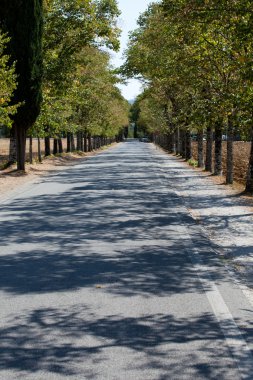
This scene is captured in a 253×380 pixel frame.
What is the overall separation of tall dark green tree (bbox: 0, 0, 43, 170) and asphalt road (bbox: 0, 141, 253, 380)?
1468 centimetres

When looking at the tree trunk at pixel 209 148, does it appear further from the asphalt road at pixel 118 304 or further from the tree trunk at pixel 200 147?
the asphalt road at pixel 118 304

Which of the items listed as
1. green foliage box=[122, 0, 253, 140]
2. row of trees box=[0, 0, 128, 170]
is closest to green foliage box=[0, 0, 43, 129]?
row of trees box=[0, 0, 128, 170]

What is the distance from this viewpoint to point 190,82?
854 inches

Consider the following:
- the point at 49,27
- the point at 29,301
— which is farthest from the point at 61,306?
the point at 49,27

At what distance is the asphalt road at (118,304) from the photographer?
4.57 m

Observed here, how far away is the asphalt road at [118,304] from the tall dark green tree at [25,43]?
14678mm

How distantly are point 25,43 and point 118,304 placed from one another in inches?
834

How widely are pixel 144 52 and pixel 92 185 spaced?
18.4 metres

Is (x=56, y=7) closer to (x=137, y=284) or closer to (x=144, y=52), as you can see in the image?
(x=144, y=52)

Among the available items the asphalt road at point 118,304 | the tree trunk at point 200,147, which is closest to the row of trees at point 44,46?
the tree trunk at point 200,147

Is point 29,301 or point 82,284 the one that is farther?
point 82,284

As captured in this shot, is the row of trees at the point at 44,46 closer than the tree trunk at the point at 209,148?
Yes

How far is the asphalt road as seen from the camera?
15.0ft

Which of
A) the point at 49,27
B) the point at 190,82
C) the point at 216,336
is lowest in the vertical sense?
the point at 216,336
